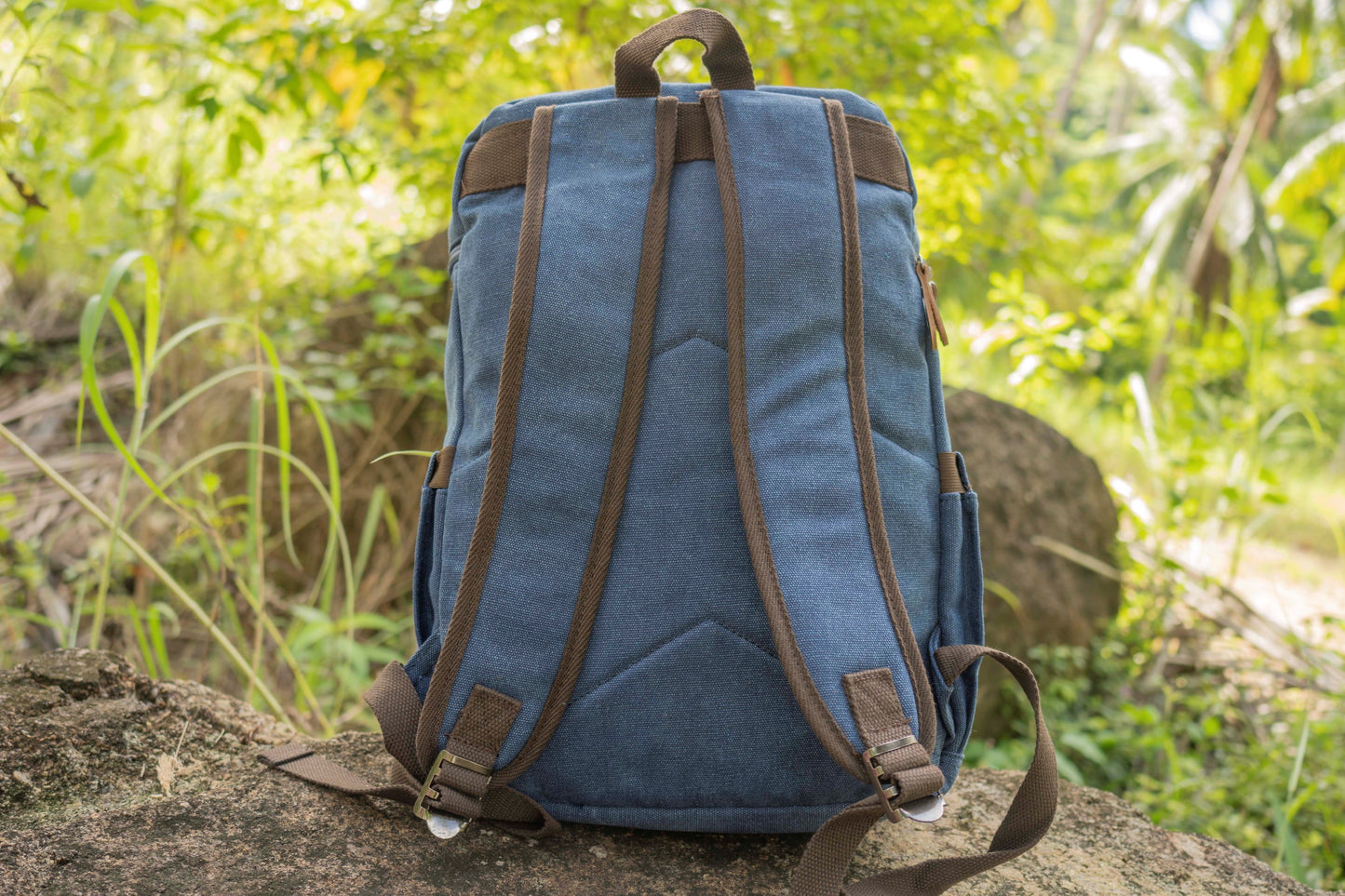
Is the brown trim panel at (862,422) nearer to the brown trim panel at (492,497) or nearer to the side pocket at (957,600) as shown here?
the side pocket at (957,600)

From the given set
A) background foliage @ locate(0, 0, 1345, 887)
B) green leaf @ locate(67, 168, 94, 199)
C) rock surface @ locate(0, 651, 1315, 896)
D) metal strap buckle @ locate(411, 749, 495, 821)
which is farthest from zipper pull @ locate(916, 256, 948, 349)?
green leaf @ locate(67, 168, 94, 199)

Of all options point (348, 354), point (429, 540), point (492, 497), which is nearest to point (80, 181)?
point (429, 540)

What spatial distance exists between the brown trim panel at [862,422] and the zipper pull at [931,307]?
13 centimetres

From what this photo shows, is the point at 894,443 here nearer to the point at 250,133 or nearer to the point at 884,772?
the point at 884,772

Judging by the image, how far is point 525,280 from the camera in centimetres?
90

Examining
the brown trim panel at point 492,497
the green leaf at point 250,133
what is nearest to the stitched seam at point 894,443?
the brown trim panel at point 492,497

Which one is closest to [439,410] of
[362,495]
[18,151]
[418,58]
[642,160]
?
[362,495]

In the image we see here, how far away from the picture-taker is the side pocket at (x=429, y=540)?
3.29ft

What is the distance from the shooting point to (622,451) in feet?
2.93

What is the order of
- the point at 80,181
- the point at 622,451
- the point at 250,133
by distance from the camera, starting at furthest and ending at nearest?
the point at 250,133 < the point at 80,181 < the point at 622,451

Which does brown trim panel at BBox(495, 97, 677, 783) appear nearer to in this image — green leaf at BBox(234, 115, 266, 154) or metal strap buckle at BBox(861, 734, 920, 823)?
metal strap buckle at BBox(861, 734, 920, 823)

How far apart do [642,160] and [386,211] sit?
2869 millimetres

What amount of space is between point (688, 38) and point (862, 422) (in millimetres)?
486

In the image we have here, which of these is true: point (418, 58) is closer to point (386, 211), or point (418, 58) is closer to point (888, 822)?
point (386, 211)
